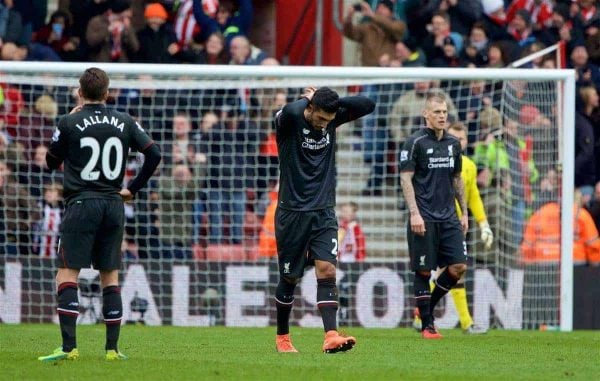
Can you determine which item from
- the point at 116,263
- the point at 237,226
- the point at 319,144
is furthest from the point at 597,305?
the point at 116,263

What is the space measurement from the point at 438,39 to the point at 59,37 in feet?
18.6

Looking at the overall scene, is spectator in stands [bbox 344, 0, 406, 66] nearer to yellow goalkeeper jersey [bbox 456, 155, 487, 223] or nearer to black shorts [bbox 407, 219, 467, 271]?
yellow goalkeeper jersey [bbox 456, 155, 487, 223]

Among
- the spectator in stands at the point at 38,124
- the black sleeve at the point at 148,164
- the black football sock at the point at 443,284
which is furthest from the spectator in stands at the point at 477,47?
the black sleeve at the point at 148,164

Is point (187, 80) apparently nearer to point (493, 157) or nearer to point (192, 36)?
point (192, 36)

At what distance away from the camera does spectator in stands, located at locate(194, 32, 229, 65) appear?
18594 millimetres

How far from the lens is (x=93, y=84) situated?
9555 millimetres

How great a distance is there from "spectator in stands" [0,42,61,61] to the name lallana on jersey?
8666 millimetres

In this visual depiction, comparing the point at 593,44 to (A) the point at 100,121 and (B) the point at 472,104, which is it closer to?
(B) the point at 472,104

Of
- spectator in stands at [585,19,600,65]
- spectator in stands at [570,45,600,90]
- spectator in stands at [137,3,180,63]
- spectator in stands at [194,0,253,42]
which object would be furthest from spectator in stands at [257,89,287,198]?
spectator in stands at [585,19,600,65]

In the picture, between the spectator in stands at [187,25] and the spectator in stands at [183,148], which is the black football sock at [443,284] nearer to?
the spectator in stands at [183,148]

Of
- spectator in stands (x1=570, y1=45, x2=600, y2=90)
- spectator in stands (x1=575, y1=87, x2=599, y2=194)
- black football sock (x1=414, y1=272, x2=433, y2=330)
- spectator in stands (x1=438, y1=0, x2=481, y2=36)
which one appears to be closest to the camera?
black football sock (x1=414, y1=272, x2=433, y2=330)

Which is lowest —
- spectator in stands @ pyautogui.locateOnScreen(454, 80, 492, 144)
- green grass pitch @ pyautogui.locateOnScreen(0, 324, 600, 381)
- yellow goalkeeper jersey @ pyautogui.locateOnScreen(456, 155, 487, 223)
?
green grass pitch @ pyautogui.locateOnScreen(0, 324, 600, 381)

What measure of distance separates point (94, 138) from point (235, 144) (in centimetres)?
778

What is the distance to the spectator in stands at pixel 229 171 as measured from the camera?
55.8ft
